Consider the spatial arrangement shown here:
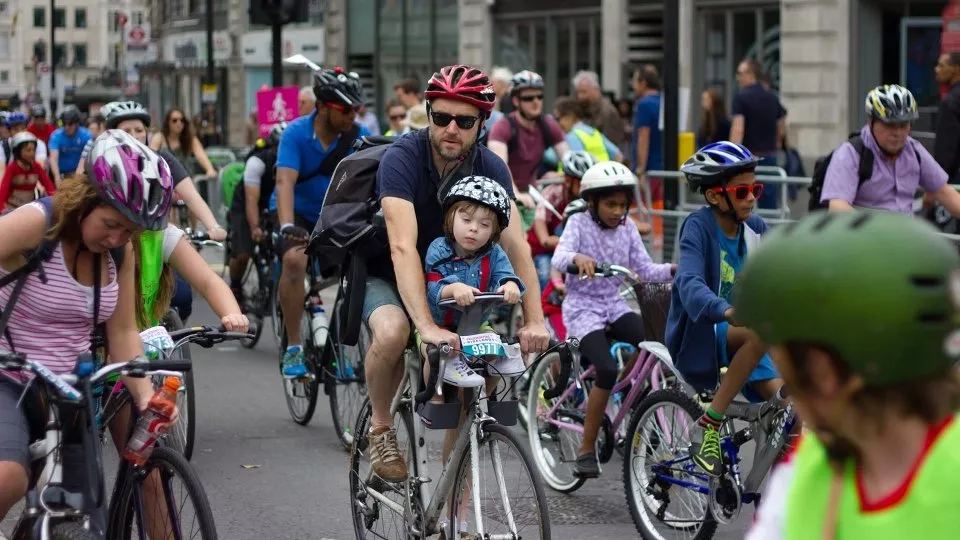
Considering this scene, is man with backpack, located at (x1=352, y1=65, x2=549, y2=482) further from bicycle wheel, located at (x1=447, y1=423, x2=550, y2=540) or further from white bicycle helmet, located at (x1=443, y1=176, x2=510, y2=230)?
bicycle wheel, located at (x1=447, y1=423, x2=550, y2=540)

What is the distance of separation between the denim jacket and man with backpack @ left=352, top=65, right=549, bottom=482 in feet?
0.17

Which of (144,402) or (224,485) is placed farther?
(224,485)

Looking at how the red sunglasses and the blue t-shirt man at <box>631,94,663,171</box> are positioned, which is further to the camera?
the blue t-shirt man at <box>631,94,663,171</box>

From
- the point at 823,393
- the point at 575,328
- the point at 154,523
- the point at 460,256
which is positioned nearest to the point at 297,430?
the point at 575,328

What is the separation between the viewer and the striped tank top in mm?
4340

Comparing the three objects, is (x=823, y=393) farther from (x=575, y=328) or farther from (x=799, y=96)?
(x=799, y=96)

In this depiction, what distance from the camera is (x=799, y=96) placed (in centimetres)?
2128

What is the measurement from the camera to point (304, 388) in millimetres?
9102

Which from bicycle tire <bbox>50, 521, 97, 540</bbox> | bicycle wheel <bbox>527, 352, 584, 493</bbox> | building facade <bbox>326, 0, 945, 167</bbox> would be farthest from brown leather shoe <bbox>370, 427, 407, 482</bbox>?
building facade <bbox>326, 0, 945, 167</bbox>

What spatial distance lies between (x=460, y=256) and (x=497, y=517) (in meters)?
0.89

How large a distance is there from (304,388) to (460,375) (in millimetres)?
4187

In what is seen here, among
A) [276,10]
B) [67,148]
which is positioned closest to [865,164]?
[276,10]

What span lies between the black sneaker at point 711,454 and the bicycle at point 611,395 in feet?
1.74

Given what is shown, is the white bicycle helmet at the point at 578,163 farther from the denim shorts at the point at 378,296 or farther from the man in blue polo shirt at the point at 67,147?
the man in blue polo shirt at the point at 67,147
